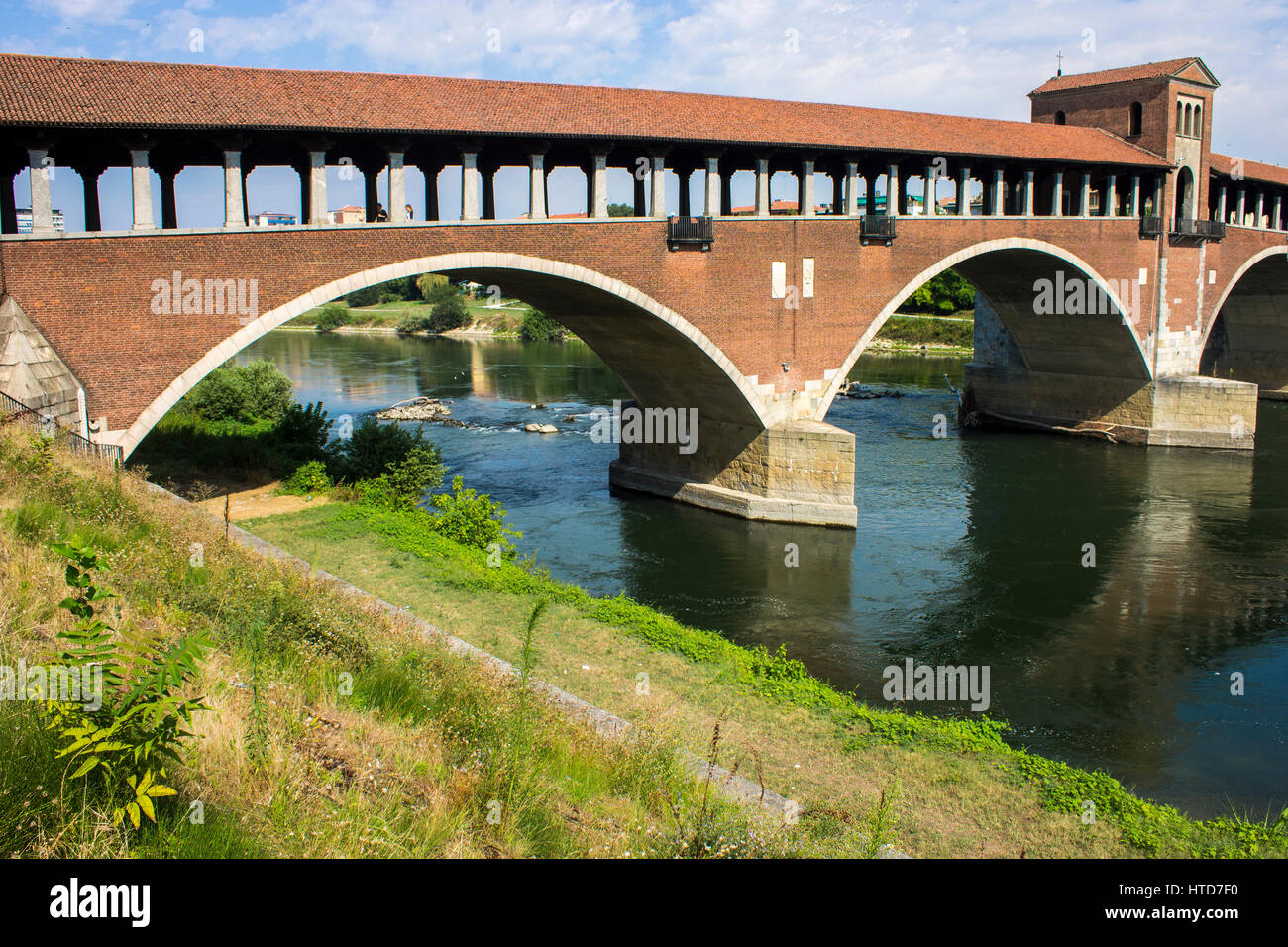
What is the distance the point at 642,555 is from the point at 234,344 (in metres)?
9.10

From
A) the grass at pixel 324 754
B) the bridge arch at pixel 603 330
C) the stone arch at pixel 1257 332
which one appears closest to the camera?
the grass at pixel 324 754

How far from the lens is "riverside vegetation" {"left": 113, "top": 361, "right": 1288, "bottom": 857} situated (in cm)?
900

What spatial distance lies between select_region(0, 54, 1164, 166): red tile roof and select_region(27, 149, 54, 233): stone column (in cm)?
69

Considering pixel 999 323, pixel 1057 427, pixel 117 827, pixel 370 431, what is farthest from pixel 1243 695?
pixel 999 323

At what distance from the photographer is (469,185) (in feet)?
64.5

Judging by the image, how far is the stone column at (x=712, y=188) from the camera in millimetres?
22766

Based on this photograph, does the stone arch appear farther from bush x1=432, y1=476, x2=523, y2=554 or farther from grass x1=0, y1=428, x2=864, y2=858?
grass x1=0, y1=428, x2=864, y2=858

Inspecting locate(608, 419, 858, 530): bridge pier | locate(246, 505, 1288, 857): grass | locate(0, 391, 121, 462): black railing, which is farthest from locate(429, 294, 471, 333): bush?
locate(0, 391, 121, 462): black railing

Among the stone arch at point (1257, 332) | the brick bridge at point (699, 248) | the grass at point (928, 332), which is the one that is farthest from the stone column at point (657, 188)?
the grass at point (928, 332)

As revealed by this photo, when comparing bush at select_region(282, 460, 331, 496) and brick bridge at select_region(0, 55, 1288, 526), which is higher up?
brick bridge at select_region(0, 55, 1288, 526)

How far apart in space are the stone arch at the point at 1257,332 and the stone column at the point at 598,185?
32447 millimetres

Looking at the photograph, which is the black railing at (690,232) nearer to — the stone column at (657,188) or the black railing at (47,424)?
the stone column at (657,188)
